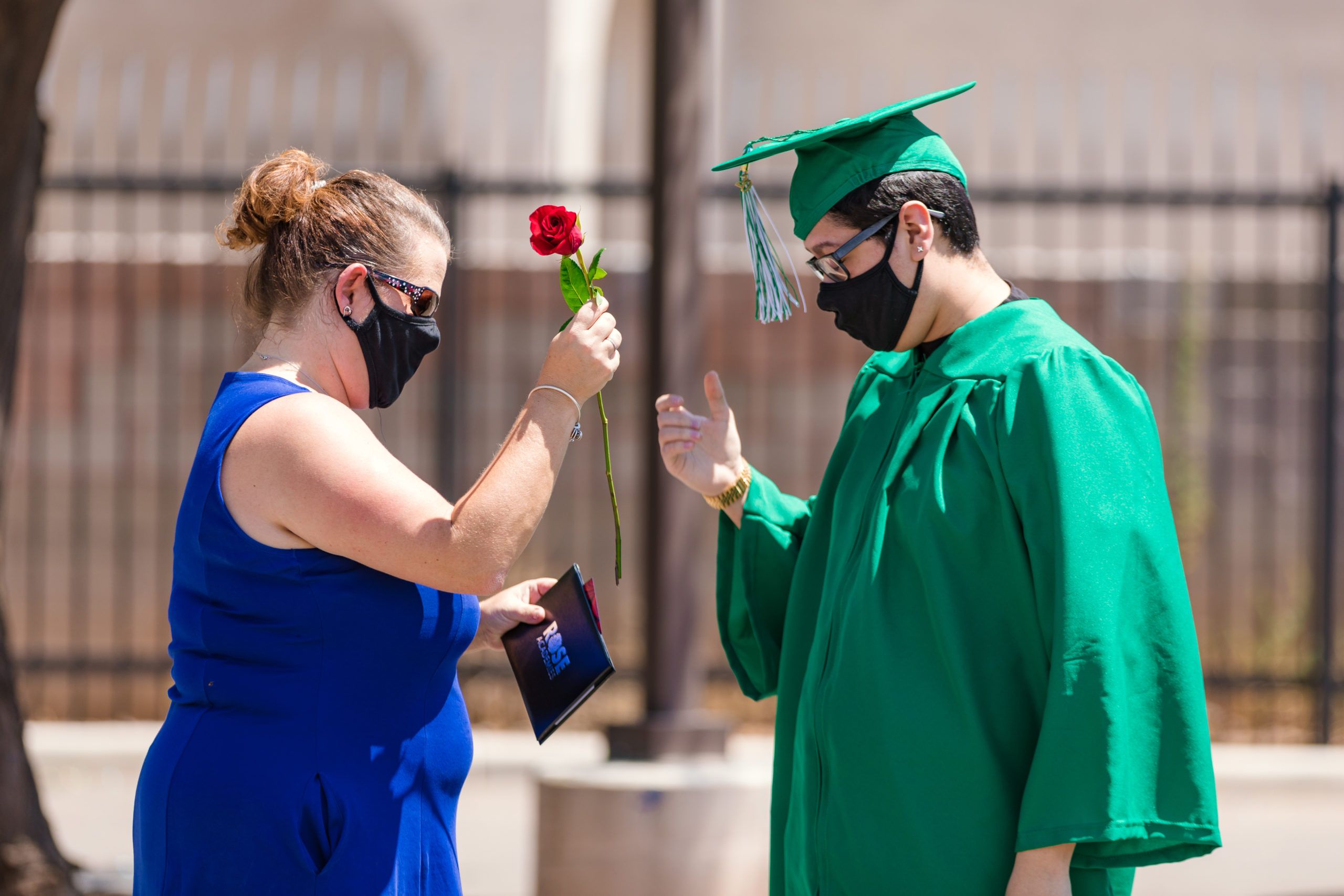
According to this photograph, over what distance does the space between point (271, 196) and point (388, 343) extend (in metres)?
0.27

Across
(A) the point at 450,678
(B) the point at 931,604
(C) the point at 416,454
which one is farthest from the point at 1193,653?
(C) the point at 416,454

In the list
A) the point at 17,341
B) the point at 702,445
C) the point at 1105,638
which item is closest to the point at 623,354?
the point at 17,341

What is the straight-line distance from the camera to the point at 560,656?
2230 mm

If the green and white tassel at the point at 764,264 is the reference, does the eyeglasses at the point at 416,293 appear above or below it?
below

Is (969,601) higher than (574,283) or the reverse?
the reverse

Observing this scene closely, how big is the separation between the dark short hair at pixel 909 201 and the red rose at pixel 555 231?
40cm

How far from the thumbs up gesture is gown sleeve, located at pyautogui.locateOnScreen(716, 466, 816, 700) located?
6 centimetres

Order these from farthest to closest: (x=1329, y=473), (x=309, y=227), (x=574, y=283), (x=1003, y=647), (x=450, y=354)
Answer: (x=450, y=354), (x=1329, y=473), (x=574, y=283), (x=309, y=227), (x=1003, y=647)

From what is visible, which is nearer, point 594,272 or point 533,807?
point 594,272

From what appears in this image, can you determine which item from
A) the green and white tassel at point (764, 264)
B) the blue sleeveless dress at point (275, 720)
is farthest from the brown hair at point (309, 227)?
the green and white tassel at point (764, 264)

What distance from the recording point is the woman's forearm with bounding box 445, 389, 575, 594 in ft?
6.18

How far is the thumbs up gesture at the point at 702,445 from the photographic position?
2.48 meters

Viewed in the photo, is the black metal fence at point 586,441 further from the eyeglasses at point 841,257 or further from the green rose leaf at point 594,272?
the eyeglasses at point 841,257

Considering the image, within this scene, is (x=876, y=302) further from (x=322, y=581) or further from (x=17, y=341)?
(x=17, y=341)
